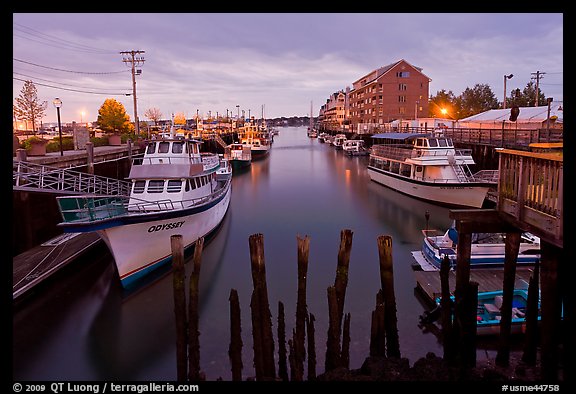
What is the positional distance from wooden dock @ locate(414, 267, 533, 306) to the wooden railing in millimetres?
6286

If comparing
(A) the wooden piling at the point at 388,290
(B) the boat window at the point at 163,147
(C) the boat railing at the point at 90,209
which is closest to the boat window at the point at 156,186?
(C) the boat railing at the point at 90,209

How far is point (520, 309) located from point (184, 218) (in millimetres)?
13732

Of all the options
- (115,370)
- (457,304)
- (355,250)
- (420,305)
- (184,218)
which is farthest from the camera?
(355,250)

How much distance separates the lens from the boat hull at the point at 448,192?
2955 cm

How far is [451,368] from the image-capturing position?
27.1 feet

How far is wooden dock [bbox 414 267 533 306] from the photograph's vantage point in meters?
14.2

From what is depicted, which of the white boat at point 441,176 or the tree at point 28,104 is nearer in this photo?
the white boat at point 441,176

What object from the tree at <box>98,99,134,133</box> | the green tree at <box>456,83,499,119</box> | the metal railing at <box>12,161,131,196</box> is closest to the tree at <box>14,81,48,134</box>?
the tree at <box>98,99,134,133</box>

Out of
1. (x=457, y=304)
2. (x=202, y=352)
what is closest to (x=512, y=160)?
(x=457, y=304)

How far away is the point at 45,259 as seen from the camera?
17.1 meters

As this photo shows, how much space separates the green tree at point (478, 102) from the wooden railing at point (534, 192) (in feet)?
321

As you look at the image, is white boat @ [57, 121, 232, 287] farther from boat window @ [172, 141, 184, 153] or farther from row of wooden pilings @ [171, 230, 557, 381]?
row of wooden pilings @ [171, 230, 557, 381]

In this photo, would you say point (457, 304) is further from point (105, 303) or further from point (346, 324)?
point (105, 303)

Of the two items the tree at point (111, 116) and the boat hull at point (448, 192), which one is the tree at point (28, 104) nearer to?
the tree at point (111, 116)
